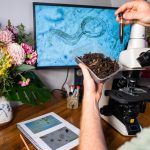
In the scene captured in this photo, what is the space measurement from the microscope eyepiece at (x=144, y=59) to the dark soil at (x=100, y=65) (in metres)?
0.09

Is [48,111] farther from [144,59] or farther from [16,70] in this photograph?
[144,59]

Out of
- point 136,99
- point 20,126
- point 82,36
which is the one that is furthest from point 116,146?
point 82,36

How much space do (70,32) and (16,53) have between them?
1.33ft

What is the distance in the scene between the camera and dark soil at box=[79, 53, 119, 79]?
0.75 metres

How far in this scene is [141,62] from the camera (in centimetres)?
75

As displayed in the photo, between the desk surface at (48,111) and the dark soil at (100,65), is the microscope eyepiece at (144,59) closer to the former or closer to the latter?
the dark soil at (100,65)

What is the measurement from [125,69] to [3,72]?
19.7 inches

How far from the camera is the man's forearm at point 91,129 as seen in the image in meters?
0.61

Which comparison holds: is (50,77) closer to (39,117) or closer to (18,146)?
(39,117)

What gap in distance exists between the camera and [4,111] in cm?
89

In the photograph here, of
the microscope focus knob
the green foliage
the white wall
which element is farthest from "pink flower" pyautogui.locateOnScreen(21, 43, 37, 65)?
the microscope focus knob

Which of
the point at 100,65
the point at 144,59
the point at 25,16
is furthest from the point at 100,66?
the point at 25,16

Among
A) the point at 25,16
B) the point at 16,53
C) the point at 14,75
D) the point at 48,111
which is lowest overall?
the point at 48,111

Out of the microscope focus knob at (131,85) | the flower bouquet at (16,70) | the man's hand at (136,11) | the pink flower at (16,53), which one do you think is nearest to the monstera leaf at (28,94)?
the flower bouquet at (16,70)
